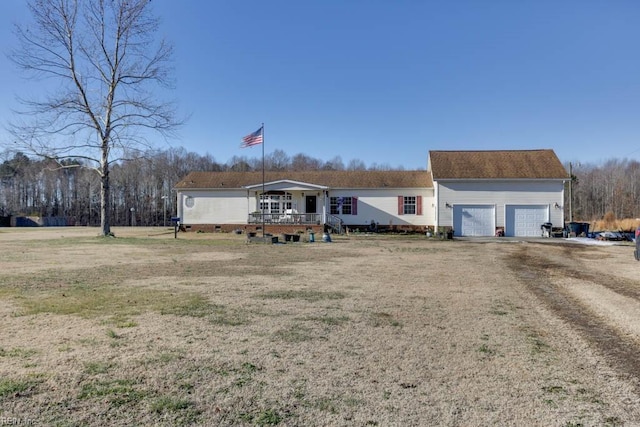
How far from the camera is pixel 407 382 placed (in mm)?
3939

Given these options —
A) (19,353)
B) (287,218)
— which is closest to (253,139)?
(287,218)

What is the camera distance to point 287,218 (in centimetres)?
3325

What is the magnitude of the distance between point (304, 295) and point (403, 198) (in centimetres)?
2673

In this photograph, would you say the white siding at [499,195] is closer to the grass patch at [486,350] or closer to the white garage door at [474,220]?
the white garage door at [474,220]

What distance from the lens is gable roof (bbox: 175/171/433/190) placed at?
34.6m

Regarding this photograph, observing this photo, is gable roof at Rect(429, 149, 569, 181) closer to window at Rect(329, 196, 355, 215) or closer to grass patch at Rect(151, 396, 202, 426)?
window at Rect(329, 196, 355, 215)

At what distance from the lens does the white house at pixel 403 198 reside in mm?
Result: 30625

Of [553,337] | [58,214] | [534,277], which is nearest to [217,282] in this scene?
[553,337]

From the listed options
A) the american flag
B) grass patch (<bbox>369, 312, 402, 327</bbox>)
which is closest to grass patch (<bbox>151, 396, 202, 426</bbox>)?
grass patch (<bbox>369, 312, 402, 327</bbox>)

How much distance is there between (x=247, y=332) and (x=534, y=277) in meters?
8.70

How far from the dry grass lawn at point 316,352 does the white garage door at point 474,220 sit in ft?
70.8

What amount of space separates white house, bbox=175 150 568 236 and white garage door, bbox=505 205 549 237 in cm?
7

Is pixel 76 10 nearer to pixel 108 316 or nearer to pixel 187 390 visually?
pixel 108 316

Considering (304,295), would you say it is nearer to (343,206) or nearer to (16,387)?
(16,387)
